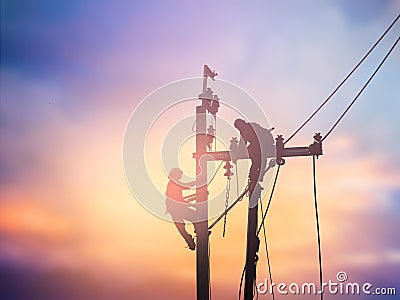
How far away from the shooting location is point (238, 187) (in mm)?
13914

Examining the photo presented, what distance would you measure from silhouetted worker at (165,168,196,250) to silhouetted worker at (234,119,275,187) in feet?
4.44

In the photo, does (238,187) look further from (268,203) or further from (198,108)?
(198,108)

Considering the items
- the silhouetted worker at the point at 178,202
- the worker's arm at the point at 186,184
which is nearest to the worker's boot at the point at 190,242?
the silhouetted worker at the point at 178,202

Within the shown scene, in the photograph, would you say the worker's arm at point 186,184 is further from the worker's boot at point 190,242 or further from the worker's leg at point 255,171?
the worker's leg at point 255,171

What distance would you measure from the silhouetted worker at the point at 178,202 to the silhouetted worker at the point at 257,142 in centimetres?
135

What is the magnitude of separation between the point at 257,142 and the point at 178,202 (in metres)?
2.03

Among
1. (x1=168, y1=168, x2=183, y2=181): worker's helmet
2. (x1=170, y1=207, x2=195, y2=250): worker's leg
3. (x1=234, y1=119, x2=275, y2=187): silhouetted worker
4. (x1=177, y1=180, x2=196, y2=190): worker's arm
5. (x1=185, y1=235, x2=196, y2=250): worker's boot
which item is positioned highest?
(x1=234, y1=119, x2=275, y2=187): silhouetted worker

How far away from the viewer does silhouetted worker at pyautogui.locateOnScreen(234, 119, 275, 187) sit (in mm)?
13180

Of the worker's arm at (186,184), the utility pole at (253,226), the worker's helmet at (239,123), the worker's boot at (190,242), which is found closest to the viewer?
the utility pole at (253,226)

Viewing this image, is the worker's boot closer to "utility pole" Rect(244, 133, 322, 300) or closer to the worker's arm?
the worker's arm

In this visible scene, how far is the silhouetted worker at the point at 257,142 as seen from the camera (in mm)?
13180

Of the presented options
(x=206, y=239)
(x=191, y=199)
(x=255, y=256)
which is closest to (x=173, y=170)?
(x=191, y=199)

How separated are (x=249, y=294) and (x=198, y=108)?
3956mm

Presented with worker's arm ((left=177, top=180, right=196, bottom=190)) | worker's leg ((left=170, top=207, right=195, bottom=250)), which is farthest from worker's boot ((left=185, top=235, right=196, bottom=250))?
Result: worker's arm ((left=177, top=180, right=196, bottom=190))
